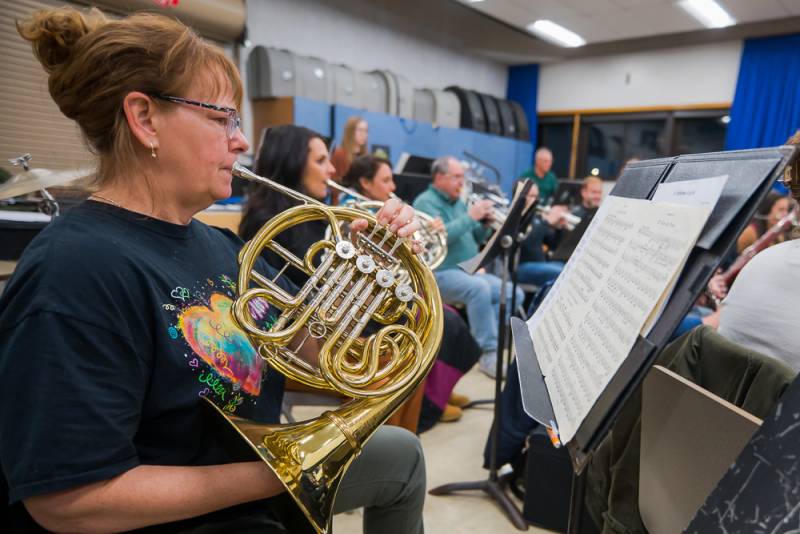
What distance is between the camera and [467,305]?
289 centimetres

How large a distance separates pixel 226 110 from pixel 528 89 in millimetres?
7536

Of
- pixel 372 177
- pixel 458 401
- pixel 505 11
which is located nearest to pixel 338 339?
pixel 458 401

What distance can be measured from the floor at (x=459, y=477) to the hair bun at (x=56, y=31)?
1426 mm

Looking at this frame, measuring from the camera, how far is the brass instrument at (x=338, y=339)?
0.74 metres

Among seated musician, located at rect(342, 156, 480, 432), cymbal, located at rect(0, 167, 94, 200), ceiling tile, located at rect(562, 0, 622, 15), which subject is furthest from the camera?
ceiling tile, located at rect(562, 0, 622, 15)

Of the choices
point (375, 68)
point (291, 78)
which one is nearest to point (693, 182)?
point (291, 78)

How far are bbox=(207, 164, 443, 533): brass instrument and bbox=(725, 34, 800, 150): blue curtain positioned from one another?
621 centimetres


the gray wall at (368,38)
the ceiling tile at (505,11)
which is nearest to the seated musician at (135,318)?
the gray wall at (368,38)

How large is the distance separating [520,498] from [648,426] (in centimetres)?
102

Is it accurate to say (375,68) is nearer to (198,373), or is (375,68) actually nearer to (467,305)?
(467,305)

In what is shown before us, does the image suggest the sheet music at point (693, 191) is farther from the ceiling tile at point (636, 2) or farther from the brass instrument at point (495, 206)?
the ceiling tile at point (636, 2)

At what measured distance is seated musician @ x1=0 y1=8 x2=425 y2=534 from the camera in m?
0.59

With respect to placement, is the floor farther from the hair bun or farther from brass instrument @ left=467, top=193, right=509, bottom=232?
the hair bun

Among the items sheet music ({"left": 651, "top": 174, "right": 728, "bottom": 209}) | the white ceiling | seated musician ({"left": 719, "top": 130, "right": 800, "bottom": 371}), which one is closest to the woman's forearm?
sheet music ({"left": 651, "top": 174, "right": 728, "bottom": 209})
